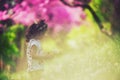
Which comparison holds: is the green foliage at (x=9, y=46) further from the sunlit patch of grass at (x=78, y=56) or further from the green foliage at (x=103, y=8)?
the green foliage at (x=103, y=8)

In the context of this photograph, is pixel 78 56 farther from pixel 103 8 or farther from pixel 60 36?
pixel 103 8

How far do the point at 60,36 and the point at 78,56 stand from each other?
11 cm

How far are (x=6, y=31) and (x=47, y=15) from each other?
179mm

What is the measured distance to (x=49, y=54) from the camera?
2.29 meters

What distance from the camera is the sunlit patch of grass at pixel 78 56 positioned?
2.28m

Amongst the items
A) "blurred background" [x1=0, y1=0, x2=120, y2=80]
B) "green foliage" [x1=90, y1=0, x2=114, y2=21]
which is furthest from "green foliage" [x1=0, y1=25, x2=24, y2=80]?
"green foliage" [x1=90, y1=0, x2=114, y2=21]

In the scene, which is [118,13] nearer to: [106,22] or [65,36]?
[106,22]

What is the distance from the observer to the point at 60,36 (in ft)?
7.46

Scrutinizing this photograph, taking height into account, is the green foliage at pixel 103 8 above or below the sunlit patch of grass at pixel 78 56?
above

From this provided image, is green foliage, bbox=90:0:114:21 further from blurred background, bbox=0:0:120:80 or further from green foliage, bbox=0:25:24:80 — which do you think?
green foliage, bbox=0:25:24:80

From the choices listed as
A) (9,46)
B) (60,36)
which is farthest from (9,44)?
(60,36)

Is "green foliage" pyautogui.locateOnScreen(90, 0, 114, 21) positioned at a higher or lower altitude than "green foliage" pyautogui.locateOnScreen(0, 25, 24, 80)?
higher

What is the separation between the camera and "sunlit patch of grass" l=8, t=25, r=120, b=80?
2.28m

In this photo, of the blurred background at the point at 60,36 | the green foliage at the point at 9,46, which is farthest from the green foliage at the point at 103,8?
the green foliage at the point at 9,46
